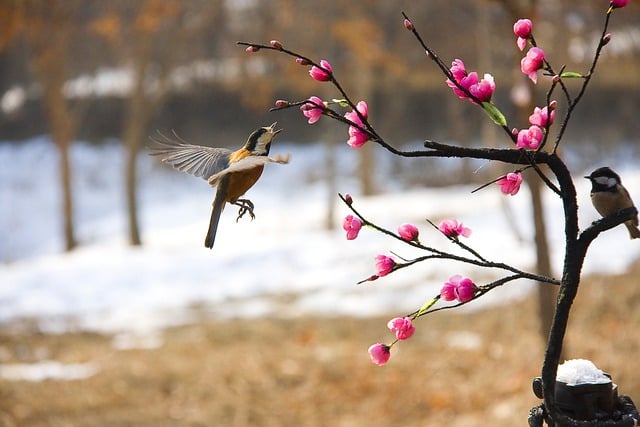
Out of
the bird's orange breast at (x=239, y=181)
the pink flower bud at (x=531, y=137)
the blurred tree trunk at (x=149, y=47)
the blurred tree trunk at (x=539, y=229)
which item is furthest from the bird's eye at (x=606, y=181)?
the blurred tree trunk at (x=149, y=47)

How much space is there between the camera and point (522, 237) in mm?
9898

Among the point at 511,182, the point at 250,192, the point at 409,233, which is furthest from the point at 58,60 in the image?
the point at 511,182

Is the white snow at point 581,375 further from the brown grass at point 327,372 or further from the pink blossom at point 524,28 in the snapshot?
the brown grass at point 327,372

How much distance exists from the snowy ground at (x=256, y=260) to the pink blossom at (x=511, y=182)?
6.31 m

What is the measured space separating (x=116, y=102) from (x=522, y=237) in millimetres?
11221

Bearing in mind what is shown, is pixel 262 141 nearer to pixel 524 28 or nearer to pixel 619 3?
pixel 524 28

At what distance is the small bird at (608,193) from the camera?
48.1 inches

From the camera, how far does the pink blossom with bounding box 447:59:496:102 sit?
110 cm

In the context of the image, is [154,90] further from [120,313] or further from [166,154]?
[166,154]

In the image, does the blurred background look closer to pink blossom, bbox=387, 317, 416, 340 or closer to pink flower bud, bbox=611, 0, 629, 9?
pink flower bud, bbox=611, 0, 629, 9

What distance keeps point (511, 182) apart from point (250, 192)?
11810mm

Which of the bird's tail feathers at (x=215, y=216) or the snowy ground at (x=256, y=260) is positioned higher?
the snowy ground at (x=256, y=260)

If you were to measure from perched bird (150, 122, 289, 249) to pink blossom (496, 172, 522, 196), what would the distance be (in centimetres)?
44

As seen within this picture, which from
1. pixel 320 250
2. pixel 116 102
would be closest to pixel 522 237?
pixel 320 250
